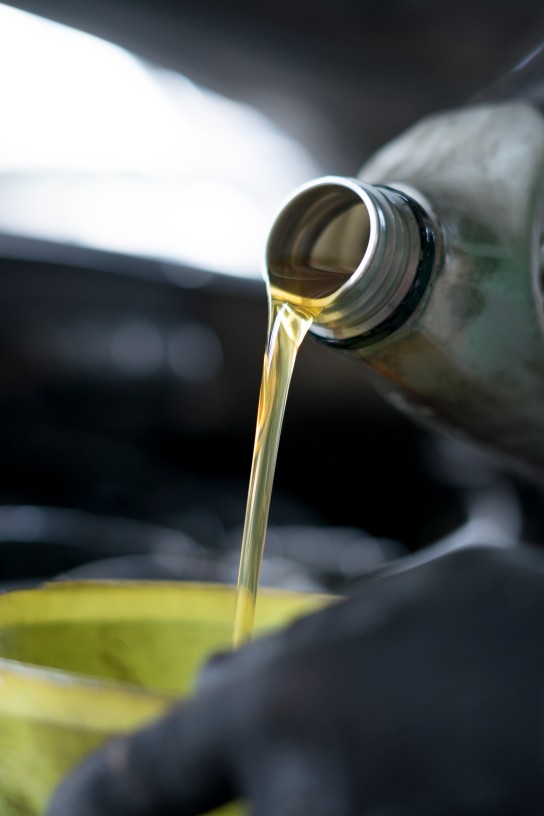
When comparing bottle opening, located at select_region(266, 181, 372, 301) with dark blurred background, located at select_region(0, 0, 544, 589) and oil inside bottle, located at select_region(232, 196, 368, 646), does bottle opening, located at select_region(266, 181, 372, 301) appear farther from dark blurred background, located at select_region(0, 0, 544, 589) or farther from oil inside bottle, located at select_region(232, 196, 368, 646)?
dark blurred background, located at select_region(0, 0, 544, 589)

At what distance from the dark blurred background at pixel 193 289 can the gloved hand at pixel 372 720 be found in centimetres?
32

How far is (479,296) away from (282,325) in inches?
2.5

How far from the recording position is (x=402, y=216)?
0.87ft

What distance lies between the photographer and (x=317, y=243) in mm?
299

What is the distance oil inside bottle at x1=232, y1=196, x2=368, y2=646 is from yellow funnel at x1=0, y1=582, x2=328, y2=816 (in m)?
0.03

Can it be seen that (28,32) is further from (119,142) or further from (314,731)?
(314,731)

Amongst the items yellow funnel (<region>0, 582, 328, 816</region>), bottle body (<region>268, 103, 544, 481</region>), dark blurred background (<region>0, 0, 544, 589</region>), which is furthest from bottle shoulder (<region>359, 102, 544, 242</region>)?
dark blurred background (<region>0, 0, 544, 589</region>)

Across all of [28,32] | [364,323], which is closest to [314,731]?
[364,323]

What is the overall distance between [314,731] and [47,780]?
0.08m

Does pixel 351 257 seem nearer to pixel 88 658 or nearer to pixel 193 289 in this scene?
pixel 88 658

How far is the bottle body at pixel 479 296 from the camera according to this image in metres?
0.29

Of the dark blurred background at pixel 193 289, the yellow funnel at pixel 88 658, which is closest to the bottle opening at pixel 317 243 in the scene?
the yellow funnel at pixel 88 658

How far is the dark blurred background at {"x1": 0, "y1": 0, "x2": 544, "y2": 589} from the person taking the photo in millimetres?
622

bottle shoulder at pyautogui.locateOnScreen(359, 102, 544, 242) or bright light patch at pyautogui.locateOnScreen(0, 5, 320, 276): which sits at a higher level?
bright light patch at pyautogui.locateOnScreen(0, 5, 320, 276)
